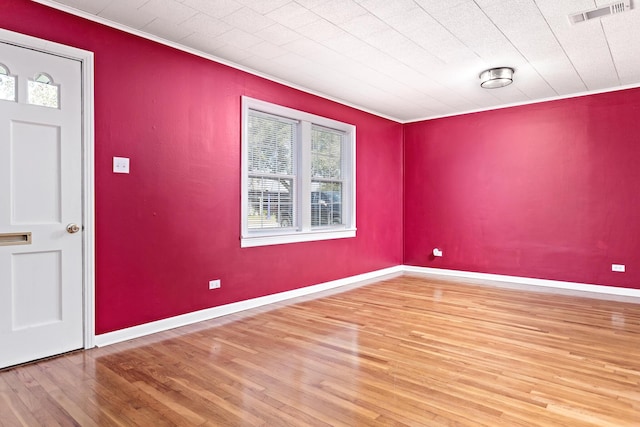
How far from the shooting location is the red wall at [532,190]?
5.12 metres

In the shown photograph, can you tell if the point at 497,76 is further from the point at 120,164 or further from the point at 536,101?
the point at 120,164

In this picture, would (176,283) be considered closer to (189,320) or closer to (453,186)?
(189,320)

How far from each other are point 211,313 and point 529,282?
178 inches

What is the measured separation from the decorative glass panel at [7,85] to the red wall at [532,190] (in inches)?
222

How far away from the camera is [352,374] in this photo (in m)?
2.62

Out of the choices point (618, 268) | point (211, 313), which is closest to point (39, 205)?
point (211, 313)

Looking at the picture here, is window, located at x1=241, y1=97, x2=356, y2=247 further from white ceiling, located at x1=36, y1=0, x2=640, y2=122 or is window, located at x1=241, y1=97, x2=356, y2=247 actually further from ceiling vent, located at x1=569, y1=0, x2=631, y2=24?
ceiling vent, located at x1=569, y1=0, x2=631, y2=24

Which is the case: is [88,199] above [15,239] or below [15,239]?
above

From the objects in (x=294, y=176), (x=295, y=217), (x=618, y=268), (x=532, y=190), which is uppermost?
(x=294, y=176)

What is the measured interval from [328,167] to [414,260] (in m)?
2.52

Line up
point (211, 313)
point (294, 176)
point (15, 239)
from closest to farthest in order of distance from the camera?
1. point (15, 239)
2. point (211, 313)
3. point (294, 176)

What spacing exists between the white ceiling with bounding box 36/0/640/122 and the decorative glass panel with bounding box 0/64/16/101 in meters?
0.69

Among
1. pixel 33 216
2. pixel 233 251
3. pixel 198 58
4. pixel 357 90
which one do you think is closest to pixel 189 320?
pixel 233 251

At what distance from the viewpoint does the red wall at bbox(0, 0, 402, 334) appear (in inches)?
126
